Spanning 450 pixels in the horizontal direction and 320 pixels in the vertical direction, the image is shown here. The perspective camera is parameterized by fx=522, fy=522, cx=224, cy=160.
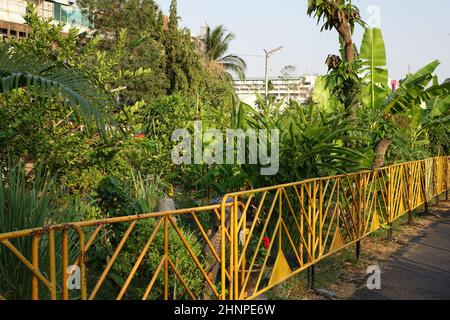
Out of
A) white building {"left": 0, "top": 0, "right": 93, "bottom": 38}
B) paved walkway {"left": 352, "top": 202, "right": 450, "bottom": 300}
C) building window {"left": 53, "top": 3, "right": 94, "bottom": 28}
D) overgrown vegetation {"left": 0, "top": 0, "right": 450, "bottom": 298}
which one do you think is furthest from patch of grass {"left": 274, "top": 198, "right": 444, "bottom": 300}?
building window {"left": 53, "top": 3, "right": 94, "bottom": 28}

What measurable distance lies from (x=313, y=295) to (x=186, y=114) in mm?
4860

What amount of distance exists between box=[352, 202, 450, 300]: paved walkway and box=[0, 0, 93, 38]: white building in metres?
21.2

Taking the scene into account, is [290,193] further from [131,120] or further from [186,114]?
[186,114]

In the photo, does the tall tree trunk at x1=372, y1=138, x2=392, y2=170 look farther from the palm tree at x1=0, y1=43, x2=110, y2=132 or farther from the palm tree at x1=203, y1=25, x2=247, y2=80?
the palm tree at x1=203, y1=25, x2=247, y2=80

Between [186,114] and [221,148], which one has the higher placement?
[186,114]

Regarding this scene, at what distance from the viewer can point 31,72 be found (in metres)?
4.38

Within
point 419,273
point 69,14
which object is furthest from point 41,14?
point 419,273

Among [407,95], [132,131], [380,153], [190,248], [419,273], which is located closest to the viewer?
[190,248]

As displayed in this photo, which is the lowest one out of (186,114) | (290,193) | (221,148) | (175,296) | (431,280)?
(431,280)

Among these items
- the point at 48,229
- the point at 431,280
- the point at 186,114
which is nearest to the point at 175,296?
the point at 48,229

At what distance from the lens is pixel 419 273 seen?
6742mm

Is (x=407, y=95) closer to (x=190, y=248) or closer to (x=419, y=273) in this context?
(x=419, y=273)

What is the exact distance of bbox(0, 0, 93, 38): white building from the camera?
87.1 ft

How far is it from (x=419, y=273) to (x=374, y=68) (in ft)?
18.2
